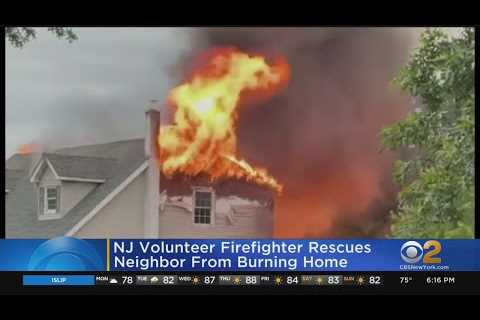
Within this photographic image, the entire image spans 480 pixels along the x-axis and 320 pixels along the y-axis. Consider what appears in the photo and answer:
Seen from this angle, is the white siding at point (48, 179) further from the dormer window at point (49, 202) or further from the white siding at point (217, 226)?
the white siding at point (217, 226)

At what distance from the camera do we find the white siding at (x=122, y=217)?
15.8 feet

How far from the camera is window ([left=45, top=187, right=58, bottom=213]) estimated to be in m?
4.88

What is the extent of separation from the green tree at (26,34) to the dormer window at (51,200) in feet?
2.48

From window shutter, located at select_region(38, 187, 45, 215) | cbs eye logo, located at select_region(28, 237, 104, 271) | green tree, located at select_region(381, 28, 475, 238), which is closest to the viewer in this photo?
cbs eye logo, located at select_region(28, 237, 104, 271)

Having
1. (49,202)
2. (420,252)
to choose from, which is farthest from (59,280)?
(420,252)

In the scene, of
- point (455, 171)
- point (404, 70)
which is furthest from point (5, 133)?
point (455, 171)

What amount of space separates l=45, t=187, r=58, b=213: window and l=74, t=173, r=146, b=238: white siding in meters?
0.20

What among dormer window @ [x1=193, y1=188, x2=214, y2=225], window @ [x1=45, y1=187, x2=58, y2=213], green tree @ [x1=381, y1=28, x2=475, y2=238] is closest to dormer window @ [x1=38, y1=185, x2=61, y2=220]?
window @ [x1=45, y1=187, x2=58, y2=213]

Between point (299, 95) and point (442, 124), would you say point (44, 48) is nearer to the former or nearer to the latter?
point (299, 95)

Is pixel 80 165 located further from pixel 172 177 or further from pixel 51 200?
pixel 172 177

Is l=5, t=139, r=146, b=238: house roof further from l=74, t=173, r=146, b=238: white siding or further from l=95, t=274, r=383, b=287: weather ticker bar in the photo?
l=95, t=274, r=383, b=287: weather ticker bar

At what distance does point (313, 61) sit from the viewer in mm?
4902

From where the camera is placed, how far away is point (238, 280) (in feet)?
15.6

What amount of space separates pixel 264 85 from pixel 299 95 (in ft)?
0.63
